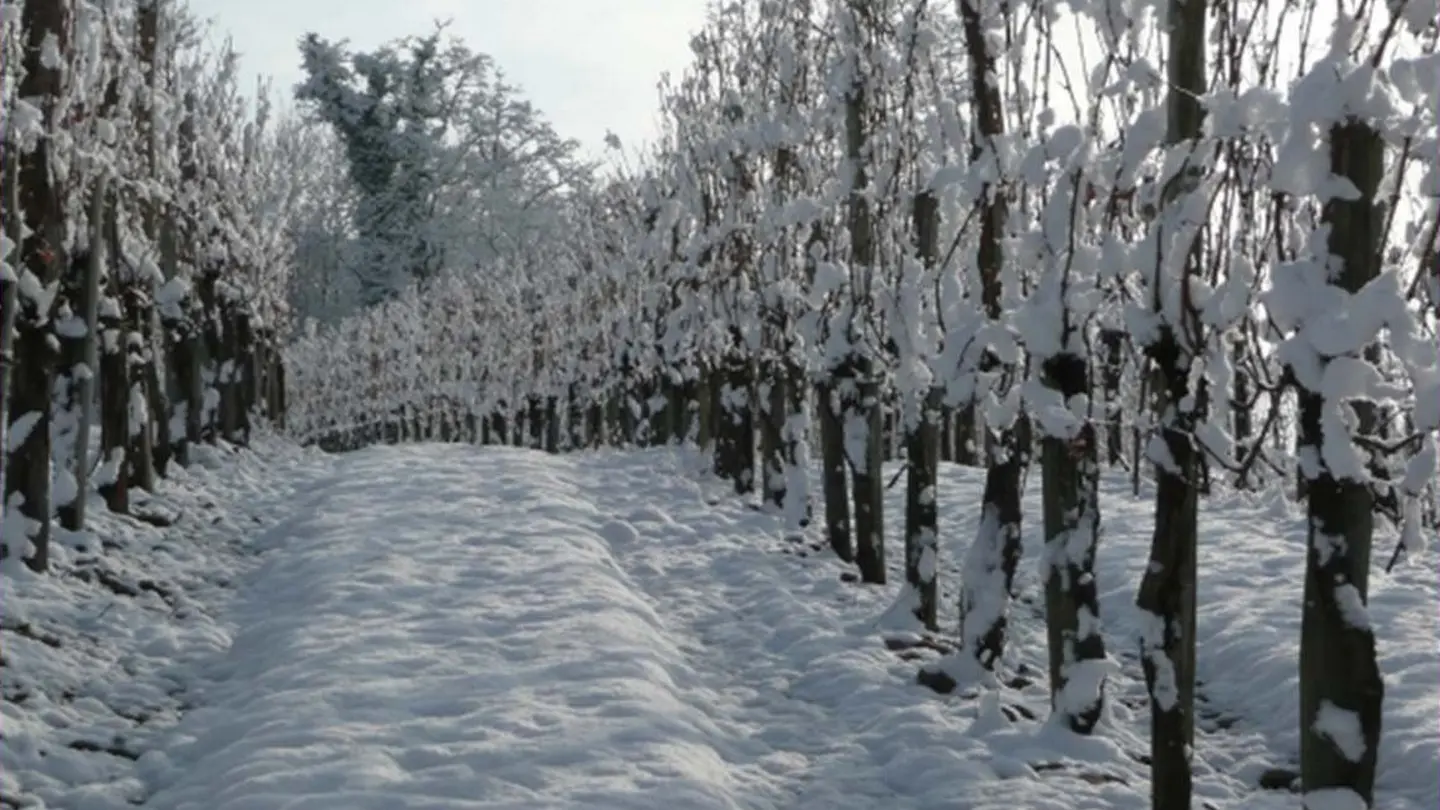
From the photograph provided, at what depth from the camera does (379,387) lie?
4644 cm

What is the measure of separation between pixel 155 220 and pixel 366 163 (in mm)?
39298

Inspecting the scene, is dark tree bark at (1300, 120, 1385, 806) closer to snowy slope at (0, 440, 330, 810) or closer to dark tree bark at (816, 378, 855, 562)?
snowy slope at (0, 440, 330, 810)

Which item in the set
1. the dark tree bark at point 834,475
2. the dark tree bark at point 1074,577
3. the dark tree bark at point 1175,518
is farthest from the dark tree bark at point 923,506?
the dark tree bark at point 1175,518

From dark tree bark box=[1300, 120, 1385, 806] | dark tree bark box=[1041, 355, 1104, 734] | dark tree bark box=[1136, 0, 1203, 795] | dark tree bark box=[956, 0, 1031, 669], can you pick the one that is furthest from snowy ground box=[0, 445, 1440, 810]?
dark tree bark box=[1300, 120, 1385, 806]

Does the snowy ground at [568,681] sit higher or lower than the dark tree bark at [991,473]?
lower

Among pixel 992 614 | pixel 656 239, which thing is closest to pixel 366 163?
pixel 656 239

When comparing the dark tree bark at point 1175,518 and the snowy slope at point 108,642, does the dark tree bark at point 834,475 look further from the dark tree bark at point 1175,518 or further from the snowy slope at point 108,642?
the dark tree bark at point 1175,518

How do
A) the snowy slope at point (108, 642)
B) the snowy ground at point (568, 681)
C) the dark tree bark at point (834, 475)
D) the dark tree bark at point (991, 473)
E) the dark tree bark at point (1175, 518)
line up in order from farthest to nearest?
the dark tree bark at point (834, 475), the dark tree bark at point (991, 473), the snowy slope at point (108, 642), the snowy ground at point (568, 681), the dark tree bark at point (1175, 518)

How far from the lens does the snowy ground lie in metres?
7.03

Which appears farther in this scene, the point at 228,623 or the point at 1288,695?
the point at 228,623

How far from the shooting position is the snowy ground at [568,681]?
23.1 feet

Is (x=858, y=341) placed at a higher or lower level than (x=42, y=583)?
higher

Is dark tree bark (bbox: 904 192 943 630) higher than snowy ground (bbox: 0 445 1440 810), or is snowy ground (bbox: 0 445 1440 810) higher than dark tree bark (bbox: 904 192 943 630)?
dark tree bark (bbox: 904 192 943 630)

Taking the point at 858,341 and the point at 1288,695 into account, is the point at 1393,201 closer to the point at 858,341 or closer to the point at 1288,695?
the point at 1288,695
